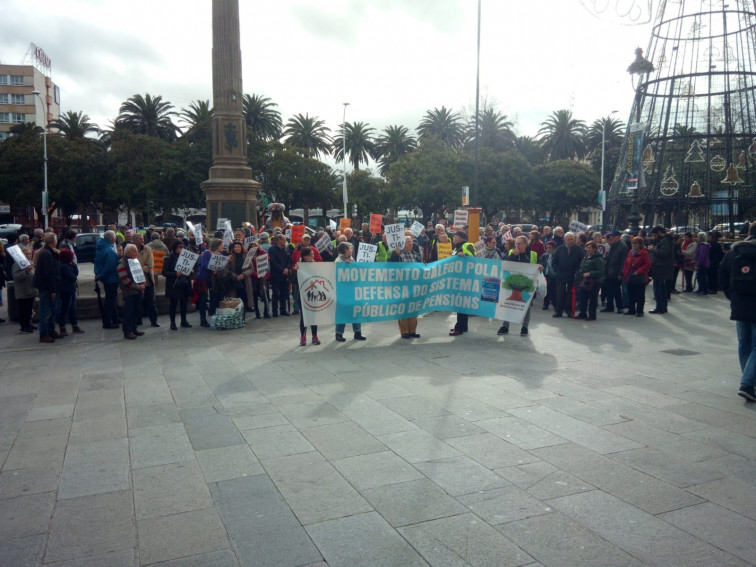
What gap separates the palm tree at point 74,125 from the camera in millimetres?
62344

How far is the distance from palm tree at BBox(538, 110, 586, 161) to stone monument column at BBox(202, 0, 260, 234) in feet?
184

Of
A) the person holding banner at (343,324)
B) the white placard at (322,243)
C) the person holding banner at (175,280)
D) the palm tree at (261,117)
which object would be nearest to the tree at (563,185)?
the palm tree at (261,117)

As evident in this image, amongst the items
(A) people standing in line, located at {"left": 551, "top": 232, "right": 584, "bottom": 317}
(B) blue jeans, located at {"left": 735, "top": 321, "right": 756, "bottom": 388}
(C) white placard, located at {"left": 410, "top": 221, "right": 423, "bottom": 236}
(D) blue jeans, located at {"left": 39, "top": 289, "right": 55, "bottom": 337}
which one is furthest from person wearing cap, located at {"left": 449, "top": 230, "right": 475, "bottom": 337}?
(C) white placard, located at {"left": 410, "top": 221, "right": 423, "bottom": 236}

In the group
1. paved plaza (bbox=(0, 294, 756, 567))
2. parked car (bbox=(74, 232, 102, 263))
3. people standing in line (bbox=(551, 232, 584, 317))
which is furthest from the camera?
parked car (bbox=(74, 232, 102, 263))

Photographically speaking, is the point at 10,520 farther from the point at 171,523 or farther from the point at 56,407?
the point at 56,407

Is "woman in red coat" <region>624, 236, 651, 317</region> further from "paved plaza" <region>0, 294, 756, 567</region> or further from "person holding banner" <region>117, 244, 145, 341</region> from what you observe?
"person holding banner" <region>117, 244, 145, 341</region>

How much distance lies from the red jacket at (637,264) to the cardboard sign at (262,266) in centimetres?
800

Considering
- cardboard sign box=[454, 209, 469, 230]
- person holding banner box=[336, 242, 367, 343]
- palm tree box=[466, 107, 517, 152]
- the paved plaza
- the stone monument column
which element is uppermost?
palm tree box=[466, 107, 517, 152]

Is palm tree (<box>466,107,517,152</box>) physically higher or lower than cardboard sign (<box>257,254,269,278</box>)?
higher

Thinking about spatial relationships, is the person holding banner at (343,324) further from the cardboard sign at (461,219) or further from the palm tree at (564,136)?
the palm tree at (564,136)

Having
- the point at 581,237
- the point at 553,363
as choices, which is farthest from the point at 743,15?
the point at 553,363

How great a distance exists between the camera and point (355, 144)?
71.8m

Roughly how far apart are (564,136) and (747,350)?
220ft

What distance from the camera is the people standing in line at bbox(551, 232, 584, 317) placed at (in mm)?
13430
